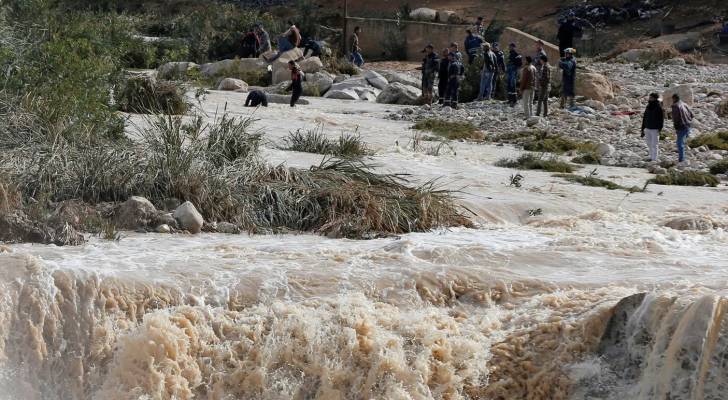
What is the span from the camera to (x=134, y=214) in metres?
11.1

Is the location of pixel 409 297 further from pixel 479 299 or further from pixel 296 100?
pixel 296 100

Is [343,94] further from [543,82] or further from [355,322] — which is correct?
[355,322]

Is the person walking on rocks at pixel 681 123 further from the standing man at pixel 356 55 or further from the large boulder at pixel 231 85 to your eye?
the standing man at pixel 356 55

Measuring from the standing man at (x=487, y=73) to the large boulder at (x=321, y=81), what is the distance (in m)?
4.50

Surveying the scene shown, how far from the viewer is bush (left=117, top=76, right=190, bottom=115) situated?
17.0 m

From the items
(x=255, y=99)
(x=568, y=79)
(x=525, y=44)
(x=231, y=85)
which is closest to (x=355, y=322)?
(x=255, y=99)

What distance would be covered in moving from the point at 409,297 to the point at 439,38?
2547 cm

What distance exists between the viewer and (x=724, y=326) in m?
7.30

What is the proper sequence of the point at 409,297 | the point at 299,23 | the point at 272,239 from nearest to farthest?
the point at 409,297
the point at 272,239
the point at 299,23

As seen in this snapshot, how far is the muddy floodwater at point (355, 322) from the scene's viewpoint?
776cm

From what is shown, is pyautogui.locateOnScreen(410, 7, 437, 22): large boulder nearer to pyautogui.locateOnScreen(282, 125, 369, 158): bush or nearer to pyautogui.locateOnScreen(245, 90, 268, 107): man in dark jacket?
pyautogui.locateOnScreen(245, 90, 268, 107): man in dark jacket

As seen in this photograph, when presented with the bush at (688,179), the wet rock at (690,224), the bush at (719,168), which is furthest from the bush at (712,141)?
the wet rock at (690,224)

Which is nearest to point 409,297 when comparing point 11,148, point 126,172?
point 126,172

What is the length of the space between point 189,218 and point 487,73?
13838 millimetres
